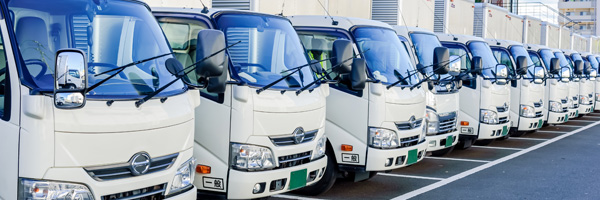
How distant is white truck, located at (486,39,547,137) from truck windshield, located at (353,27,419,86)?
512cm

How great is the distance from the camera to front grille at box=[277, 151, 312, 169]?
6.86 meters

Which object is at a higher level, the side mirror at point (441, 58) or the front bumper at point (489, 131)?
the side mirror at point (441, 58)

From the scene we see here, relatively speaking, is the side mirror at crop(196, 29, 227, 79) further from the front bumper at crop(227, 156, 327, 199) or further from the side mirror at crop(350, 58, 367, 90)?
the side mirror at crop(350, 58, 367, 90)

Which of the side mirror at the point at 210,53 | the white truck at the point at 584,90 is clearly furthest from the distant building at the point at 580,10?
the side mirror at the point at 210,53

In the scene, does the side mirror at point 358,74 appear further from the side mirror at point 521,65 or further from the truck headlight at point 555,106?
the truck headlight at point 555,106

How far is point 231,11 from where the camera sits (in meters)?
7.20

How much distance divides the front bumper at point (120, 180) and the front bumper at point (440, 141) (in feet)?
18.4

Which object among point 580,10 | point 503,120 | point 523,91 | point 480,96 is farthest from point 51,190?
point 580,10

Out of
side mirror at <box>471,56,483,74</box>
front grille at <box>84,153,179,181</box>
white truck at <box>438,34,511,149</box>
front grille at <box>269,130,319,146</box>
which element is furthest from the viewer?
white truck at <box>438,34,511,149</box>

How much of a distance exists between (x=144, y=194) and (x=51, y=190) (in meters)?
0.67

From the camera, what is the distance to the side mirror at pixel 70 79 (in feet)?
14.1

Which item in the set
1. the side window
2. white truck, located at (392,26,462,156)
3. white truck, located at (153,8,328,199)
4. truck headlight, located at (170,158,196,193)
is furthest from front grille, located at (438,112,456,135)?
the side window

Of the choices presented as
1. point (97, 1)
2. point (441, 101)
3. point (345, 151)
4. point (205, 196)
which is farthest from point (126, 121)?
point (441, 101)

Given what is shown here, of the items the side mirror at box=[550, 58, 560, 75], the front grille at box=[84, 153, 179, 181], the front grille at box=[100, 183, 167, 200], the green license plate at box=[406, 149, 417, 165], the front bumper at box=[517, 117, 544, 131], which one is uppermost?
the side mirror at box=[550, 58, 560, 75]
